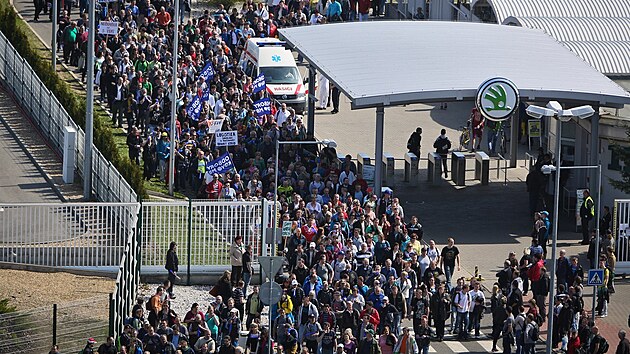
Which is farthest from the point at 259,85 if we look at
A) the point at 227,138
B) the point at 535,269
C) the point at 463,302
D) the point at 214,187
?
the point at 463,302

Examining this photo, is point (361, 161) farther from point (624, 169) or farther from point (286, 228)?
point (286, 228)

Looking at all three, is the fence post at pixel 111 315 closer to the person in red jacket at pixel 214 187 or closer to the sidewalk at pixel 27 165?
the person in red jacket at pixel 214 187

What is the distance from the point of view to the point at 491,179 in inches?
2021

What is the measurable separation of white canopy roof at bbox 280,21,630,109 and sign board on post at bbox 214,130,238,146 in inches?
125

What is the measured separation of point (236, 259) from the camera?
39750 millimetres

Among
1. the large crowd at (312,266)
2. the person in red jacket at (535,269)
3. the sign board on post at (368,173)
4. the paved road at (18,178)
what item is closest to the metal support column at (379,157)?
the large crowd at (312,266)

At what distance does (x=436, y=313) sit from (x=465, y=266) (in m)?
5.51

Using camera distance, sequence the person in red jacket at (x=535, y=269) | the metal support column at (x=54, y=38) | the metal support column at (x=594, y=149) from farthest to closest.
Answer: the metal support column at (x=54, y=38) → the metal support column at (x=594, y=149) → the person in red jacket at (x=535, y=269)

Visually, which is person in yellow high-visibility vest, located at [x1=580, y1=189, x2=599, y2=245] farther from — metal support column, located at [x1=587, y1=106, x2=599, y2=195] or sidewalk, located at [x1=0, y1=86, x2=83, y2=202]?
sidewalk, located at [x1=0, y1=86, x2=83, y2=202]

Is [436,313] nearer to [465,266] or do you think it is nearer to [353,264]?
[353,264]

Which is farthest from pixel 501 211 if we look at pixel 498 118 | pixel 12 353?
pixel 12 353

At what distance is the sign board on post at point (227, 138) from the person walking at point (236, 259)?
645 cm

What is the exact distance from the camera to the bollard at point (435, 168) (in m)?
50.4

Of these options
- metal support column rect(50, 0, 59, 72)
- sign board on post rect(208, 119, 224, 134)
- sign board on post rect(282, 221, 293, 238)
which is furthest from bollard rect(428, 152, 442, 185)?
metal support column rect(50, 0, 59, 72)
